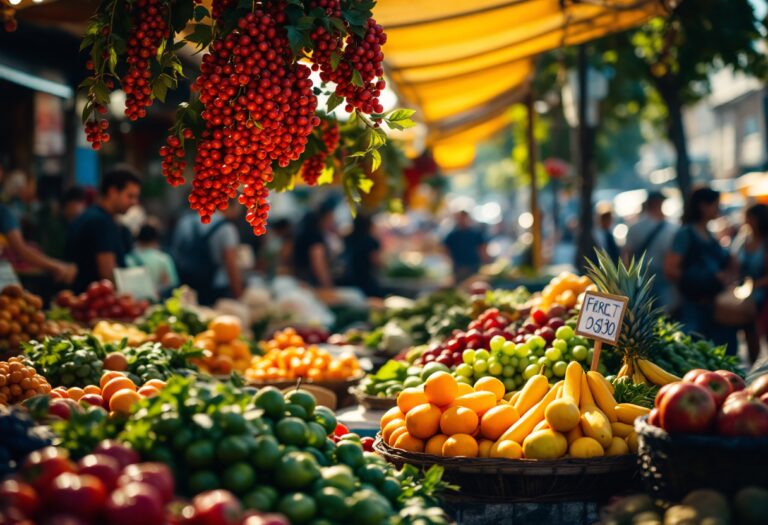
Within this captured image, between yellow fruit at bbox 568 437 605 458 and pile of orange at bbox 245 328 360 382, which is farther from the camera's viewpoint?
pile of orange at bbox 245 328 360 382

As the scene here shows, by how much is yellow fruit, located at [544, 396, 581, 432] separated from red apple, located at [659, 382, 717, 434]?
1.82 feet

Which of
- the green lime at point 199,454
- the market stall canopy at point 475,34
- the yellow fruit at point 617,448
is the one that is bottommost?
the yellow fruit at point 617,448

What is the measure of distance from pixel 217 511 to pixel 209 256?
7.36 meters

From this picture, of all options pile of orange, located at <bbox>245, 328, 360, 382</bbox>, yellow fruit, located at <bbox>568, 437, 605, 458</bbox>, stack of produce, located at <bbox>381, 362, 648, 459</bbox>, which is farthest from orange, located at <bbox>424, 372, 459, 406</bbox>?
pile of orange, located at <bbox>245, 328, 360, 382</bbox>

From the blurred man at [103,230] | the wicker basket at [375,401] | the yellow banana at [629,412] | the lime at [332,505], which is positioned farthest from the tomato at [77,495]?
the blurred man at [103,230]

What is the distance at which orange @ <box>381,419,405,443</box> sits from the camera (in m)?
3.65

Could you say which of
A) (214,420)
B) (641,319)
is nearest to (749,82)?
(641,319)

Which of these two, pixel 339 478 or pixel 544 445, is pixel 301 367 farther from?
pixel 339 478

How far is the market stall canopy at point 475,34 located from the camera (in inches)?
233

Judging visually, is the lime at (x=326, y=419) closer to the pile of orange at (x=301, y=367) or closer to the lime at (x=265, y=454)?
the lime at (x=265, y=454)

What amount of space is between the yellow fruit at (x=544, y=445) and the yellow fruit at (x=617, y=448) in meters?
0.17

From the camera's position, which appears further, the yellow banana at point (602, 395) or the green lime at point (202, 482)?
the yellow banana at point (602, 395)

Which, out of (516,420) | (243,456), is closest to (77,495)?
(243,456)

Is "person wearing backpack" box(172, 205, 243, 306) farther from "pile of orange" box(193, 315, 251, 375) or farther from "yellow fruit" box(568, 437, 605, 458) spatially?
"yellow fruit" box(568, 437, 605, 458)
